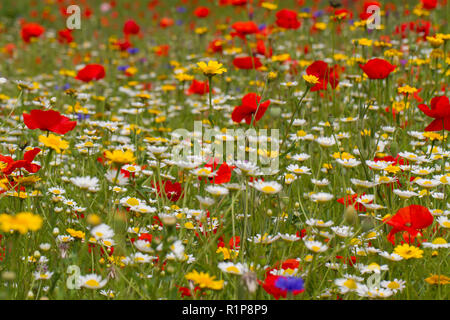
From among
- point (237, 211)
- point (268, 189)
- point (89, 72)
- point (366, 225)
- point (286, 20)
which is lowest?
point (237, 211)

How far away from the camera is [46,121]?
5.92 ft

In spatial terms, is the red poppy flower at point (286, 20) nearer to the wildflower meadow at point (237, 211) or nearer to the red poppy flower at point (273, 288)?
the wildflower meadow at point (237, 211)

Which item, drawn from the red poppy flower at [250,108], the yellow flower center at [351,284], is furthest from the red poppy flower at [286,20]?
the yellow flower center at [351,284]

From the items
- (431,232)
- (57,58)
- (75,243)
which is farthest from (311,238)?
(57,58)

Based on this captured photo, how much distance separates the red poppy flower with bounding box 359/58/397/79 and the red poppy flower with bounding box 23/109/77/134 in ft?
4.09

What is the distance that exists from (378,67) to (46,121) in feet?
4.46

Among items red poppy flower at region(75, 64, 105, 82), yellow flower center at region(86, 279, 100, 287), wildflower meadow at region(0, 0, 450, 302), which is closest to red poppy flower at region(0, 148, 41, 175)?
wildflower meadow at region(0, 0, 450, 302)

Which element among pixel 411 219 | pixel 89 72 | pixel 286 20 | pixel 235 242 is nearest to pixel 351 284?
pixel 411 219

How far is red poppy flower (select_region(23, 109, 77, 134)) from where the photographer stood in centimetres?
178

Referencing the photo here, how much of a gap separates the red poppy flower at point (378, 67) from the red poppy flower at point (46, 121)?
1.25m

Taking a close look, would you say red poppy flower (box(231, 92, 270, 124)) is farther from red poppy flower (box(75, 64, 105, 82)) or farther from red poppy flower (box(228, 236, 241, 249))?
red poppy flower (box(75, 64, 105, 82))

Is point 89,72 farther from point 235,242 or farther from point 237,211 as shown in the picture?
point 235,242
